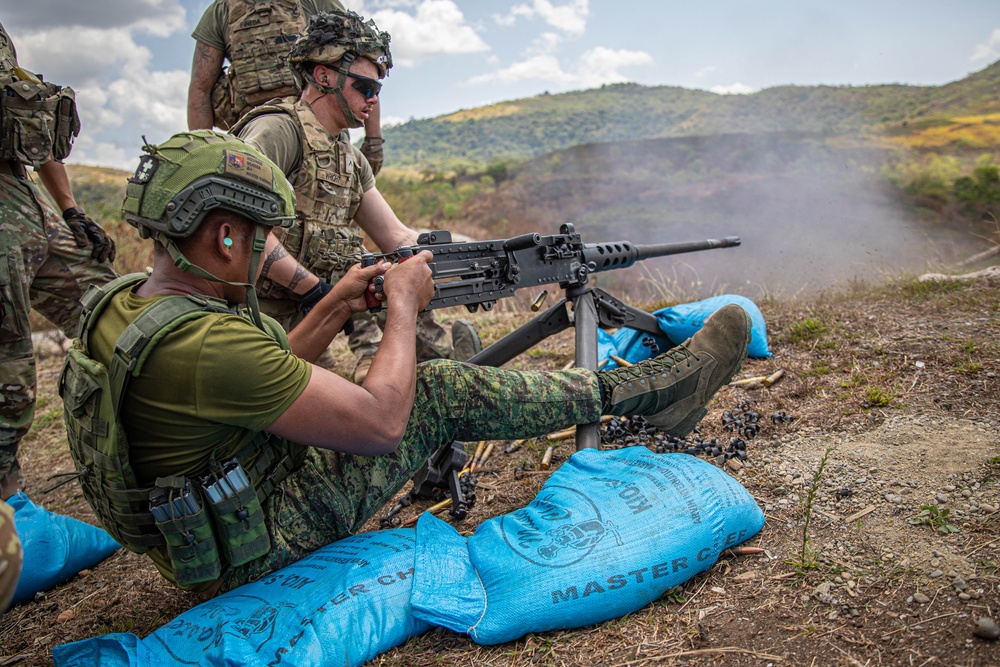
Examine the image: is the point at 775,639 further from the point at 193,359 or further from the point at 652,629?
the point at 193,359

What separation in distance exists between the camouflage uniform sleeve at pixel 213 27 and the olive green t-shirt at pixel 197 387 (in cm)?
311

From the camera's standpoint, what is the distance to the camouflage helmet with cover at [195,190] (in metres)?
1.81

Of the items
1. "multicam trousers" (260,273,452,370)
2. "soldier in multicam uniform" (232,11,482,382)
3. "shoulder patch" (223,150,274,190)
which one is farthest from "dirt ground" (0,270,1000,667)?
"shoulder patch" (223,150,274,190)

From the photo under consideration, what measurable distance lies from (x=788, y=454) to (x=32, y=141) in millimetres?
3931

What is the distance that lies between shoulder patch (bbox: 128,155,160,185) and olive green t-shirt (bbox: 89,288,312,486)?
1.14 ft

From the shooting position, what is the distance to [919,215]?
51.1ft

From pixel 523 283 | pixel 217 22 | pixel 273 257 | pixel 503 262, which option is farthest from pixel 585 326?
pixel 217 22

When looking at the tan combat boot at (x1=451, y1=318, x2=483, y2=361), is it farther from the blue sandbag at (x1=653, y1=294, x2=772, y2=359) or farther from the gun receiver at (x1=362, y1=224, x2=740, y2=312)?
the blue sandbag at (x1=653, y1=294, x2=772, y2=359)

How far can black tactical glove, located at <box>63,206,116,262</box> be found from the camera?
3465 millimetres

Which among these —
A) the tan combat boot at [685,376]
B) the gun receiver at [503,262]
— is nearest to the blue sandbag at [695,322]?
the gun receiver at [503,262]

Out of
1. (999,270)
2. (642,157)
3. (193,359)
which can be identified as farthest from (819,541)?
(642,157)

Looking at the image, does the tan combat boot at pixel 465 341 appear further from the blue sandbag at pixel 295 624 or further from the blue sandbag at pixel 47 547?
the blue sandbag at pixel 47 547

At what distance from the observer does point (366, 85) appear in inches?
133

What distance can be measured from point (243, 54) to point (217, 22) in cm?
36
